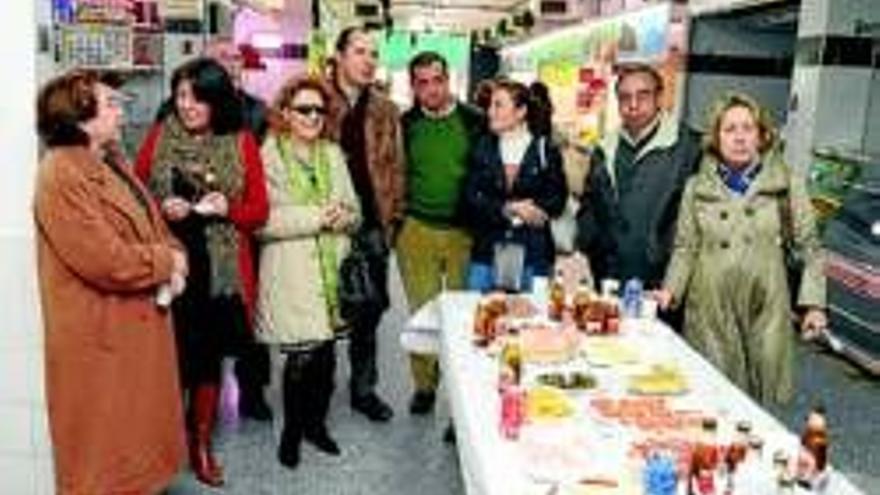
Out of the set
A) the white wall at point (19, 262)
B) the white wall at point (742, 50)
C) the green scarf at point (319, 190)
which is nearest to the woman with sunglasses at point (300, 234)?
the green scarf at point (319, 190)

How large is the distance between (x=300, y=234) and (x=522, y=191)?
1045 mm

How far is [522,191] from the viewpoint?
500 cm

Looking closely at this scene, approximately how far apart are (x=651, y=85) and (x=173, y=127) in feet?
6.53

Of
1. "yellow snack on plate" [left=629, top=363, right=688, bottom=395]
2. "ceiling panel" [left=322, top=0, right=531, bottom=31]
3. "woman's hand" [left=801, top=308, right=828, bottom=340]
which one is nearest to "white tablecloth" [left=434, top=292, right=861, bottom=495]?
"yellow snack on plate" [left=629, top=363, right=688, bottom=395]

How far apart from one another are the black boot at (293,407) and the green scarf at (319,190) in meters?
0.26

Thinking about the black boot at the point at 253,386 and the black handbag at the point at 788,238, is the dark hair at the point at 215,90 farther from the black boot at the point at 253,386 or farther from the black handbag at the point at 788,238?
the black handbag at the point at 788,238

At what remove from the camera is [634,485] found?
2523mm

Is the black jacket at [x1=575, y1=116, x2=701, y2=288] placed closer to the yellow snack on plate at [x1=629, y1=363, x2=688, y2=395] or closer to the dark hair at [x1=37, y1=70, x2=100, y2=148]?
the yellow snack on plate at [x1=629, y1=363, x2=688, y2=395]

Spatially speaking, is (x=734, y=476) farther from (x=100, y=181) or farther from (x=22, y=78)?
(x=22, y=78)

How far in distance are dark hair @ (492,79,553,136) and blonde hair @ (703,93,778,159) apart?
106cm

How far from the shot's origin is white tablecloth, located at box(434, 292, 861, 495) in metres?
2.59

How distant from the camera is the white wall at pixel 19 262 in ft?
12.4

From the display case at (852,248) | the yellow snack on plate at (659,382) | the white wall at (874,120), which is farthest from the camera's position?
the white wall at (874,120)

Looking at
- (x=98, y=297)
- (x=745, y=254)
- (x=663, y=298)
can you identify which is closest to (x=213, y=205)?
(x=98, y=297)
